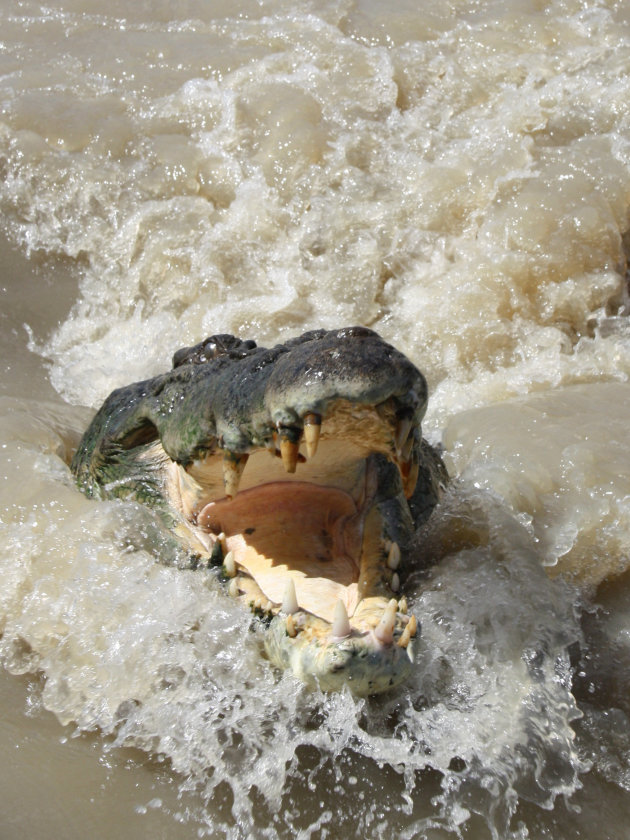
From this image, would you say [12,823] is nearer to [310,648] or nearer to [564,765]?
[310,648]

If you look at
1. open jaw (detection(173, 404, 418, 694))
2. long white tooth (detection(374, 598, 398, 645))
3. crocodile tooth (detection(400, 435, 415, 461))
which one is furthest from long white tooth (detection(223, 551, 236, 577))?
crocodile tooth (detection(400, 435, 415, 461))

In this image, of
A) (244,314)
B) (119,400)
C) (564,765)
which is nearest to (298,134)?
(244,314)

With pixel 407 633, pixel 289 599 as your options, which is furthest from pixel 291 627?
pixel 407 633

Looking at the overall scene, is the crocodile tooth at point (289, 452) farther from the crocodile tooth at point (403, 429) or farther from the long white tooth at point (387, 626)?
the long white tooth at point (387, 626)

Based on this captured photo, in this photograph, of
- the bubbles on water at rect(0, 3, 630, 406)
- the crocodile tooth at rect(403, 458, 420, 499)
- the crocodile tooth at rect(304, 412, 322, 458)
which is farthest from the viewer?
the bubbles on water at rect(0, 3, 630, 406)

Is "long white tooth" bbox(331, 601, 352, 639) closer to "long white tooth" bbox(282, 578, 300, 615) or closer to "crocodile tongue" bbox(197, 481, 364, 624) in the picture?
"long white tooth" bbox(282, 578, 300, 615)

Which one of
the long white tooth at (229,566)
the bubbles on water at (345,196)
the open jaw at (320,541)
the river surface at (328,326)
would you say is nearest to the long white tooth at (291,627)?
the open jaw at (320,541)
